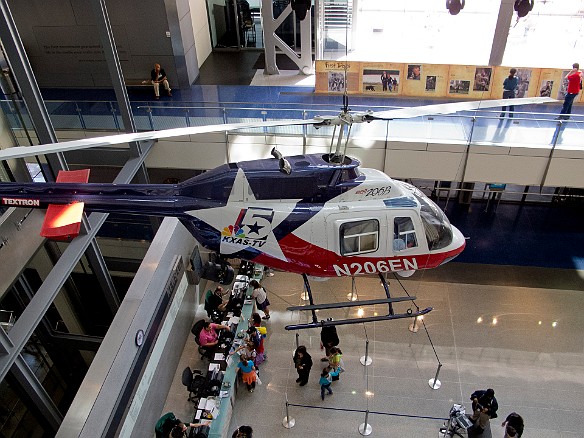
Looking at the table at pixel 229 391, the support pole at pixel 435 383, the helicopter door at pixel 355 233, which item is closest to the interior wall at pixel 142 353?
the table at pixel 229 391

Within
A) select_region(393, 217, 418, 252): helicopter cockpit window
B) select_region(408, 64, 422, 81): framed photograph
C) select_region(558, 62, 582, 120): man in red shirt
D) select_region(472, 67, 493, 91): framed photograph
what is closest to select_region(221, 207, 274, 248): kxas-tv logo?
select_region(393, 217, 418, 252): helicopter cockpit window

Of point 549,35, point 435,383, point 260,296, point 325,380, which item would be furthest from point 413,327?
point 549,35

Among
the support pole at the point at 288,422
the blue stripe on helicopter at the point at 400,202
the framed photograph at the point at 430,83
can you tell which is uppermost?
the framed photograph at the point at 430,83

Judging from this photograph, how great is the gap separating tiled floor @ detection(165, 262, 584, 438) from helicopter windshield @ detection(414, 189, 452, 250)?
323 cm

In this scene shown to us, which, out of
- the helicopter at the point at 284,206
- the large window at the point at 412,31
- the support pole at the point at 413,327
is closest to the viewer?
the helicopter at the point at 284,206

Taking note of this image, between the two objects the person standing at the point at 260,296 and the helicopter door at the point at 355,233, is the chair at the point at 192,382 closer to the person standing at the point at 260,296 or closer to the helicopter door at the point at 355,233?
the person standing at the point at 260,296

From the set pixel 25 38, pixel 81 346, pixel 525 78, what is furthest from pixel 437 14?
pixel 81 346

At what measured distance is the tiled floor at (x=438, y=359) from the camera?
27.9 feet

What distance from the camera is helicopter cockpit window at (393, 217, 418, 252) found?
681 cm

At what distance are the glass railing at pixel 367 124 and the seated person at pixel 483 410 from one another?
507 cm

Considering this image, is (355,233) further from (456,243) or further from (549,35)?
(549,35)

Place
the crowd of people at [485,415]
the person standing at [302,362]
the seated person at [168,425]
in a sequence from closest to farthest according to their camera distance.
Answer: the crowd of people at [485,415]
the seated person at [168,425]
the person standing at [302,362]

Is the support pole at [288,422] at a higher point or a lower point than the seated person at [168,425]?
higher

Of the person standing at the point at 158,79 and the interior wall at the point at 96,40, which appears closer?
the person standing at the point at 158,79
